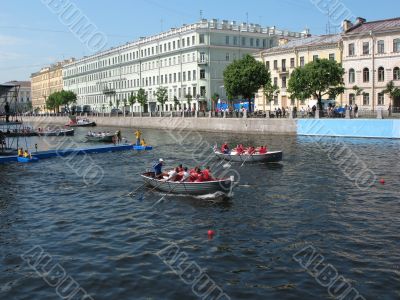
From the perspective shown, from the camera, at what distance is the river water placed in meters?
14.2

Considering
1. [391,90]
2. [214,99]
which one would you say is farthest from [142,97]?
[391,90]

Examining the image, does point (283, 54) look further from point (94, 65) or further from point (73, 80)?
point (73, 80)

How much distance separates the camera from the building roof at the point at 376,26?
6694 cm

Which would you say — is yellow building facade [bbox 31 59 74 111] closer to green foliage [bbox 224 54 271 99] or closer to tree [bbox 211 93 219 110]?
tree [bbox 211 93 219 110]

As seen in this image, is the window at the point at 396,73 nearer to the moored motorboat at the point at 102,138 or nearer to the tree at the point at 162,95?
the moored motorboat at the point at 102,138

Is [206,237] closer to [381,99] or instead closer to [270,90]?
[381,99]

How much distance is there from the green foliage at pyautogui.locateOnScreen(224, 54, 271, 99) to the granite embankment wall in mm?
5193

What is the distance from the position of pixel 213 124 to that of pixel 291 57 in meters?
20.6

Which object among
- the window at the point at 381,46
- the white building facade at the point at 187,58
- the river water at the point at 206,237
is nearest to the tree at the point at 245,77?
the window at the point at 381,46

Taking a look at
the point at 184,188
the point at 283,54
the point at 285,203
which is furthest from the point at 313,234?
the point at 283,54

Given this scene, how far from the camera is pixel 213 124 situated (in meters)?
72.8

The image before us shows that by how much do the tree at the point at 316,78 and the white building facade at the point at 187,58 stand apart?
117 ft

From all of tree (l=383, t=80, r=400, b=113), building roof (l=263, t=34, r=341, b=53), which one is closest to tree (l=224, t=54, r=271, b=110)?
building roof (l=263, t=34, r=341, b=53)

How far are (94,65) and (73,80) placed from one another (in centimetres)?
2188
